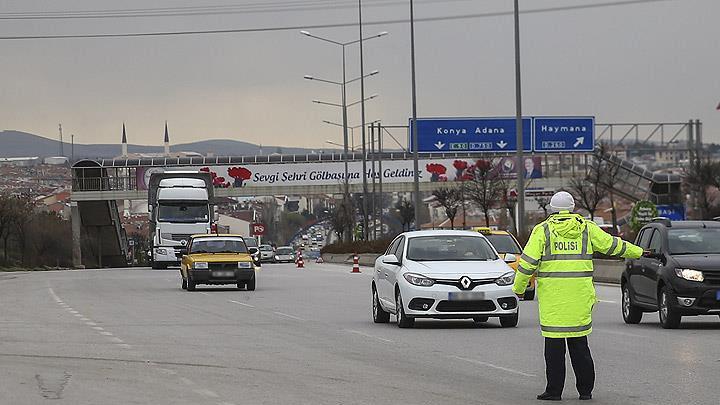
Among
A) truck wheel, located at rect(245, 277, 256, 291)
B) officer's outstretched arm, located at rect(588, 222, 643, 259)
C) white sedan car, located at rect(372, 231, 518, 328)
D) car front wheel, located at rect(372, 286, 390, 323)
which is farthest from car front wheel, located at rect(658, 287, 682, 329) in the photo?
truck wheel, located at rect(245, 277, 256, 291)

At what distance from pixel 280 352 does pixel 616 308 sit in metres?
11.1

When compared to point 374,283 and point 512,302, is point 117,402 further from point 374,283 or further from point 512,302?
point 374,283

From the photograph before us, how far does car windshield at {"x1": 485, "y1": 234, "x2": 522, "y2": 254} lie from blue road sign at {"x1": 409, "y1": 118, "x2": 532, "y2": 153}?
114ft

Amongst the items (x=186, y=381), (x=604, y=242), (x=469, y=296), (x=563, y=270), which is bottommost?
(x=186, y=381)

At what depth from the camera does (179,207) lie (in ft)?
193

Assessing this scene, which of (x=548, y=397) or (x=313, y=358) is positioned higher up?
(x=548, y=397)

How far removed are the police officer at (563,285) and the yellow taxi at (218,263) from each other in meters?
24.0

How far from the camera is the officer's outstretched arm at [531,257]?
1182 cm

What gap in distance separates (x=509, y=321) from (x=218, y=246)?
16.9m

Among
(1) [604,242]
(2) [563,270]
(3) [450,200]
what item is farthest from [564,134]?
(2) [563,270]

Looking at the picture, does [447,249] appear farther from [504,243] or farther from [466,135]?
[466,135]

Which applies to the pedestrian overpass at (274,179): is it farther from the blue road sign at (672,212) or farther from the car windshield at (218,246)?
the car windshield at (218,246)

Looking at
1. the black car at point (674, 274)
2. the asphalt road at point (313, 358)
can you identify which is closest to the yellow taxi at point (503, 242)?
the asphalt road at point (313, 358)

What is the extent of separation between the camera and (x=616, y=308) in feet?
87.2
